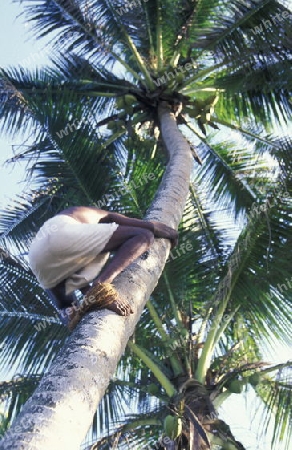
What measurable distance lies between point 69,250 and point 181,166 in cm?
253

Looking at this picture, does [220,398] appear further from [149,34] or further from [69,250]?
[149,34]

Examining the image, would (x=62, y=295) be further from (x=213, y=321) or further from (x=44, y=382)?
(x=213, y=321)

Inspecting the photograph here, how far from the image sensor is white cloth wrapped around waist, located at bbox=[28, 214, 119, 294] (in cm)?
328

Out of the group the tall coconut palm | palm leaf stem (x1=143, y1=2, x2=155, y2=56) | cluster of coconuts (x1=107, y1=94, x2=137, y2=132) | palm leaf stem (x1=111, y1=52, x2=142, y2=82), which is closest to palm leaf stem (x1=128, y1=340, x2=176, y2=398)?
the tall coconut palm

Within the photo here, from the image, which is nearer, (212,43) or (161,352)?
(161,352)

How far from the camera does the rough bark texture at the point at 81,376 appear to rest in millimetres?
2045

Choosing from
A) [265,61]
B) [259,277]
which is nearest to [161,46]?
[265,61]

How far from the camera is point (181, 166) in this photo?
5.66m

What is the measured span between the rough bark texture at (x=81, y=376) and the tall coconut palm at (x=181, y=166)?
0.45 metres

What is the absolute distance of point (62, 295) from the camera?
142 inches

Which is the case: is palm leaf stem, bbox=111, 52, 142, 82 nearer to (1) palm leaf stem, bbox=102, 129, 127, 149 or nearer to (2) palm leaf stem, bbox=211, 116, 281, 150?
(1) palm leaf stem, bbox=102, 129, 127, 149

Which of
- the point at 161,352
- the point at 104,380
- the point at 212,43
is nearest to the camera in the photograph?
the point at 104,380

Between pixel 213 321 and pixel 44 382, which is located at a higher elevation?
pixel 213 321

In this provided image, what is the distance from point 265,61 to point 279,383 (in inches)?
140
